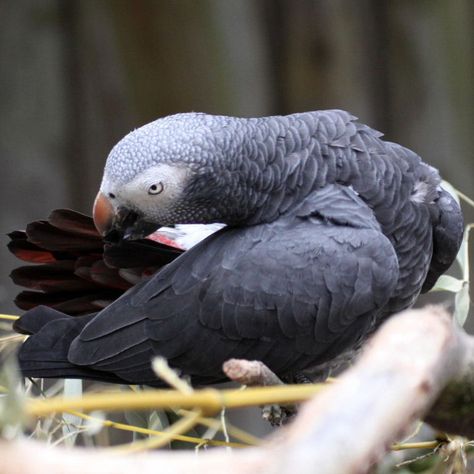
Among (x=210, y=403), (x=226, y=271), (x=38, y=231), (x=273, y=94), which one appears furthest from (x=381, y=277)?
(x=273, y=94)

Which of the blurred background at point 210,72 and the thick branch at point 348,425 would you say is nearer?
the thick branch at point 348,425

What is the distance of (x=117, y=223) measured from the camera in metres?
1.01

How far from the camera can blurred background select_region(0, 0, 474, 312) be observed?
1768 millimetres

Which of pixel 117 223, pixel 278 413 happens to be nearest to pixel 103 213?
pixel 117 223

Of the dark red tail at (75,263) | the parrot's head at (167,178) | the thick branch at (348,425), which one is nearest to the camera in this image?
the thick branch at (348,425)

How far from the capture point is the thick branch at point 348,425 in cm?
37

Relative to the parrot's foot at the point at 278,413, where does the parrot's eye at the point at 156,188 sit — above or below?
above

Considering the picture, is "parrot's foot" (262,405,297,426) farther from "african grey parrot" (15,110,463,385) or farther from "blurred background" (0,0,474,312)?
"blurred background" (0,0,474,312)

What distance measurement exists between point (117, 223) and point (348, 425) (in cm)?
65

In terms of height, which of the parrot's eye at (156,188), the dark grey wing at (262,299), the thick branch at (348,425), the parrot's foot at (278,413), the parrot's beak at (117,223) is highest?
the thick branch at (348,425)

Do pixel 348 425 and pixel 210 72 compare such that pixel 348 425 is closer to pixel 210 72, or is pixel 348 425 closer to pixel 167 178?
pixel 167 178

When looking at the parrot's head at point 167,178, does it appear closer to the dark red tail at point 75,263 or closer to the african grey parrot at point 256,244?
the african grey parrot at point 256,244

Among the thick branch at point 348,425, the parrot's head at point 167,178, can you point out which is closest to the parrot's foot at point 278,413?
the parrot's head at point 167,178

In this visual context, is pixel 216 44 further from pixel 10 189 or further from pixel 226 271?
pixel 226 271
